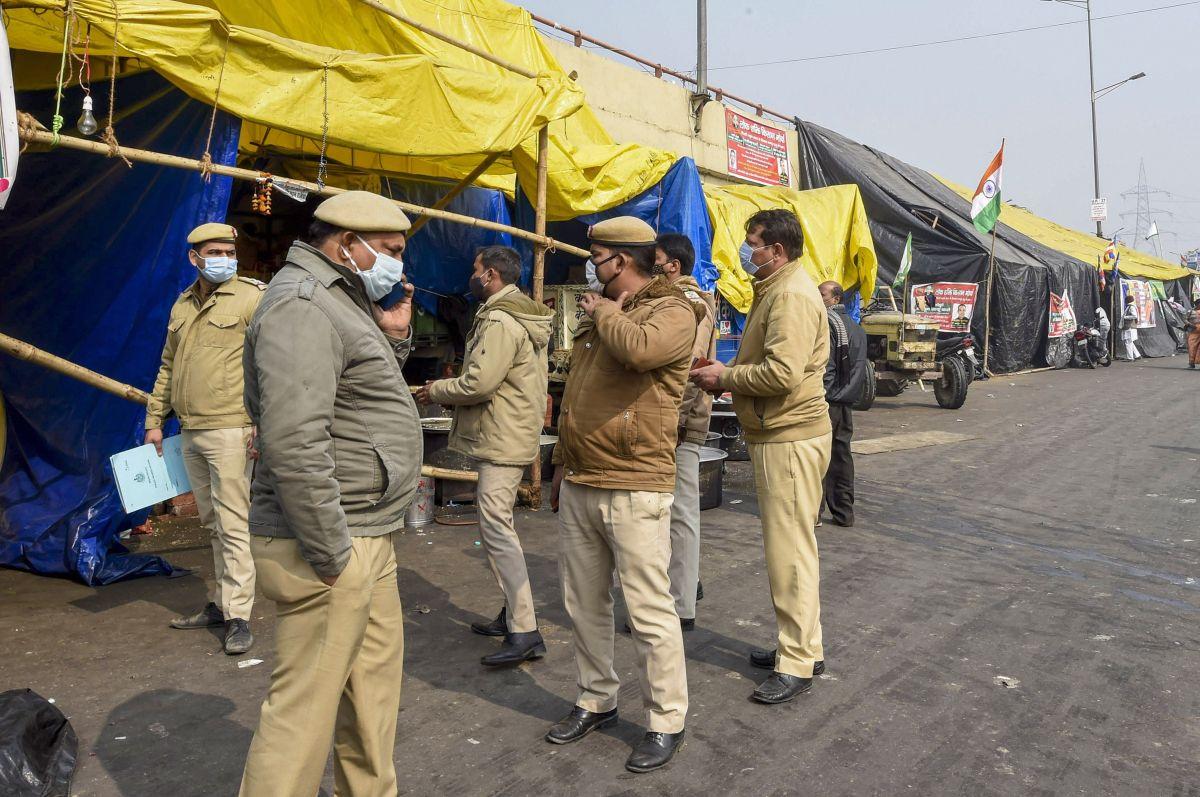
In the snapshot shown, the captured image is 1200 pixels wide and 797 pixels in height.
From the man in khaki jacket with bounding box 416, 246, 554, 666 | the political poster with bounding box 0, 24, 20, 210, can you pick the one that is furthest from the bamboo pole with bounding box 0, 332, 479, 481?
the political poster with bounding box 0, 24, 20, 210

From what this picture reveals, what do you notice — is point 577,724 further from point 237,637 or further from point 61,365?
point 61,365

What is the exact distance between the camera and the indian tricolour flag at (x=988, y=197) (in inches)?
659

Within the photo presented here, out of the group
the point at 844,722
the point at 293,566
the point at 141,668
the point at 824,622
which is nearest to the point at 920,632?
the point at 824,622

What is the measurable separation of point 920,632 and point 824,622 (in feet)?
1.55

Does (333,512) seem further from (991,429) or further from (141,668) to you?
(991,429)

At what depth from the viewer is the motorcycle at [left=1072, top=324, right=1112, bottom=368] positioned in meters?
23.2

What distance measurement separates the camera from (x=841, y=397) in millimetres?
6879

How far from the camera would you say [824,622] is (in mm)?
4785

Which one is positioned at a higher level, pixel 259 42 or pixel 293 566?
pixel 259 42

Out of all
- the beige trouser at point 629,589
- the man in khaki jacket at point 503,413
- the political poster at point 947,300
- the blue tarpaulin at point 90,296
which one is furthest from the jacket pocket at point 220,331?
the political poster at point 947,300

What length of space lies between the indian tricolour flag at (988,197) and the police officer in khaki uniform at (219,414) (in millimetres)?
15123

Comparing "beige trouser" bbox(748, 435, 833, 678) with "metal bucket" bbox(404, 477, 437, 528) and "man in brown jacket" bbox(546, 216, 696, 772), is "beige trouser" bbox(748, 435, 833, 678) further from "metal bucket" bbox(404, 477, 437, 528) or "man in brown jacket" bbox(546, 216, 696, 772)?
"metal bucket" bbox(404, 477, 437, 528)

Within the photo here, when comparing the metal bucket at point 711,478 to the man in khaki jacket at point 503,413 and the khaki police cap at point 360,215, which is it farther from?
the khaki police cap at point 360,215

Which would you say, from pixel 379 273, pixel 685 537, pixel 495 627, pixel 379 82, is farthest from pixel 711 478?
pixel 379 273
